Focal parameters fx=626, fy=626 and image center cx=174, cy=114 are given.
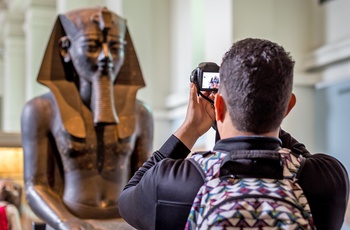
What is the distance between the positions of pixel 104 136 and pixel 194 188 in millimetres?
2181

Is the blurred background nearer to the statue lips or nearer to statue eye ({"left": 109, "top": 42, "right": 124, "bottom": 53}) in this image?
the statue lips

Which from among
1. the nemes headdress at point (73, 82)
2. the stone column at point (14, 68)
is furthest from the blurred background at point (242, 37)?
the stone column at point (14, 68)

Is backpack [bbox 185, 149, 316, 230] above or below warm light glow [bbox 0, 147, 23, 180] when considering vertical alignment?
above

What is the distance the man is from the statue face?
6.67 feet

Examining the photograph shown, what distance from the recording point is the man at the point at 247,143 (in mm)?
1144

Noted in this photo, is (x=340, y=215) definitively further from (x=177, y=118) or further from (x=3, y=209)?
(x=177, y=118)

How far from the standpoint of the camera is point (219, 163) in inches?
45.1

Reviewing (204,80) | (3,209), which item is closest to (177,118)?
(3,209)

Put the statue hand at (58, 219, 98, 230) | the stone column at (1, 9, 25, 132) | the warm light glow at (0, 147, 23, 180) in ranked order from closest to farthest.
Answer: the statue hand at (58, 219, 98, 230), the warm light glow at (0, 147, 23, 180), the stone column at (1, 9, 25, 132)

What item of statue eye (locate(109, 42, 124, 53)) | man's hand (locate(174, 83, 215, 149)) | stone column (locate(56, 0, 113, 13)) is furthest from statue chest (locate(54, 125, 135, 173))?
stone column (locate(56, 0, 113, 13))

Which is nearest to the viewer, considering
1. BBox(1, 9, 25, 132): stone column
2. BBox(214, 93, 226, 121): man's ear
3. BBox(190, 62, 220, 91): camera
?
BBox(214, 93, 226, 121): man's ear

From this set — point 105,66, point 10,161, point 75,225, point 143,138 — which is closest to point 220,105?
point 75,225

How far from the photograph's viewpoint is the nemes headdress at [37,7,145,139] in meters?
3.26

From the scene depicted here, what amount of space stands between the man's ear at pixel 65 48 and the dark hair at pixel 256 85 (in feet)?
7.53
